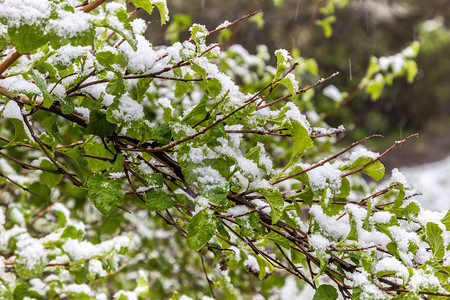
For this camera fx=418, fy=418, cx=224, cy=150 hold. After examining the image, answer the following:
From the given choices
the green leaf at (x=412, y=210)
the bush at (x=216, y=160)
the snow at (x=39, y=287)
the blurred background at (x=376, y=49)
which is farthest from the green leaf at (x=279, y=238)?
the blurred background at (x=376, y=49)

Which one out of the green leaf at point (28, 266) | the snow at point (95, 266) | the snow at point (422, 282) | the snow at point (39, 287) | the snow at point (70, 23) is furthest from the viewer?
the snow at point (39, 287)

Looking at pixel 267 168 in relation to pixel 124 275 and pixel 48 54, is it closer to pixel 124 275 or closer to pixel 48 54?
pixel 48 54

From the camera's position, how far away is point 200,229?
0.67m

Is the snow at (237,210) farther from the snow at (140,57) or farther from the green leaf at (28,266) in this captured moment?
the green leaf at (28,266)

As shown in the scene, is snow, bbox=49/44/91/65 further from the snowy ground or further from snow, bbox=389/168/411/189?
the snowy ground

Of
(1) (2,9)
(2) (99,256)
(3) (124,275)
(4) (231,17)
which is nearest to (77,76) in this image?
(1) (2,9)

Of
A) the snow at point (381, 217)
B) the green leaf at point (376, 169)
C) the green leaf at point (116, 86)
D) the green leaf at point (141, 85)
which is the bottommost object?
the snow at point (381, 217)

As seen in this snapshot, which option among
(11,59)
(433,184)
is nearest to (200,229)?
(11,59)

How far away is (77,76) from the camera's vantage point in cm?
76

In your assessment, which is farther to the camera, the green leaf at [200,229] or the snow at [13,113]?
the snow at [13,113]

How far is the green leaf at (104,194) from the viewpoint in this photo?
0.69m

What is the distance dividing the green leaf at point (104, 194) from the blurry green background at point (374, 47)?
291 inches

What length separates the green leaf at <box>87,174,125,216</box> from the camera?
691mm

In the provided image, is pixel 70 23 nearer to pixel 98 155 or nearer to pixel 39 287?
pixel 98 155
